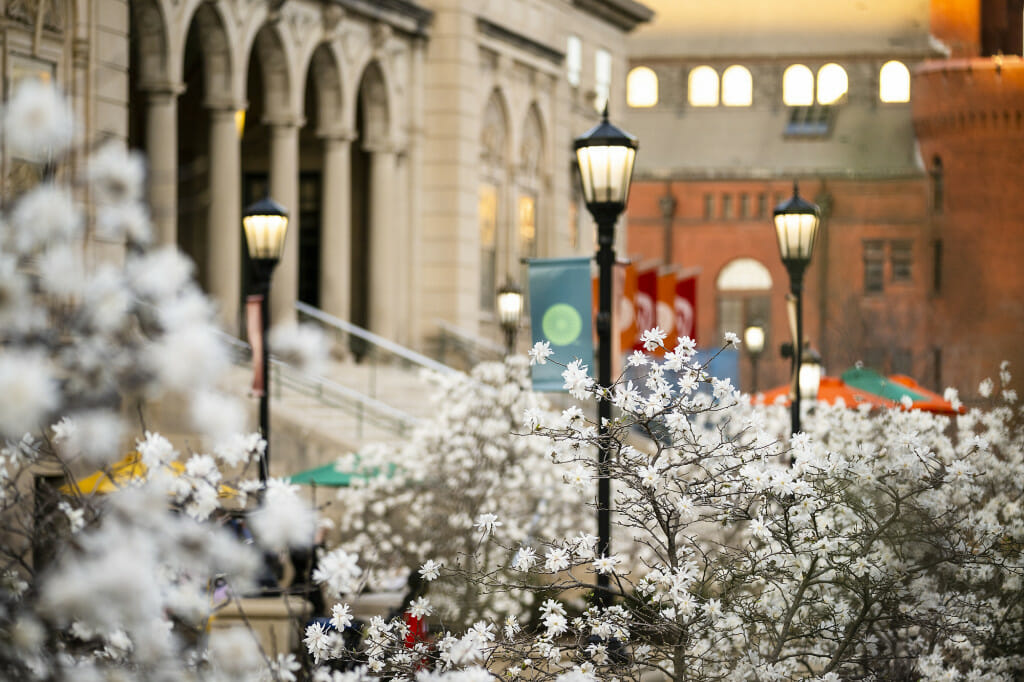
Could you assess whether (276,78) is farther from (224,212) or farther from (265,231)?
(265,231)

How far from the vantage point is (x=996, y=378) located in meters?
16.9

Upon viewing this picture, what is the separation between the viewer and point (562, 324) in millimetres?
14852

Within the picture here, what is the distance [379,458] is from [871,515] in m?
11.0

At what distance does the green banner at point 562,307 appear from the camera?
14.4 metres

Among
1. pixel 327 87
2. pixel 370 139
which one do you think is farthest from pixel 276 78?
pixel 370 139

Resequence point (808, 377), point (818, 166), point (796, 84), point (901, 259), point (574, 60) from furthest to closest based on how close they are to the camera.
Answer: point (796, 84) → point (818, 166) → point (901, 259) → point (574, 60) → point (808, 377)

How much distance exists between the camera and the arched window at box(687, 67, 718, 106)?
7425 cm

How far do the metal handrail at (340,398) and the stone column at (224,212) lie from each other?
5.32ft

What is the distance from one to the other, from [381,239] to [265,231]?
1712cm

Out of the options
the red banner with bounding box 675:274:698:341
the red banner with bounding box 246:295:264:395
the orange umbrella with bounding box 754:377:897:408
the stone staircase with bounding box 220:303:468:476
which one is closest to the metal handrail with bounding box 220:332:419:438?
the stone staircase with bounding box 220:303:468:476

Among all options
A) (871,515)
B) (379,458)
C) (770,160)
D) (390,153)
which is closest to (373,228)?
(390,153)

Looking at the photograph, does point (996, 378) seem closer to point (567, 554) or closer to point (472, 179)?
point (567, 554)

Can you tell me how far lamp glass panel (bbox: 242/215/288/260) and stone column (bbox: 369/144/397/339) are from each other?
1685 cm

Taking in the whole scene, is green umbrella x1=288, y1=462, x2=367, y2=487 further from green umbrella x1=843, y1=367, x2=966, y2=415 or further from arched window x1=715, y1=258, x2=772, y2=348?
arched window x1=715, y1=258, x2=772, y2=348
